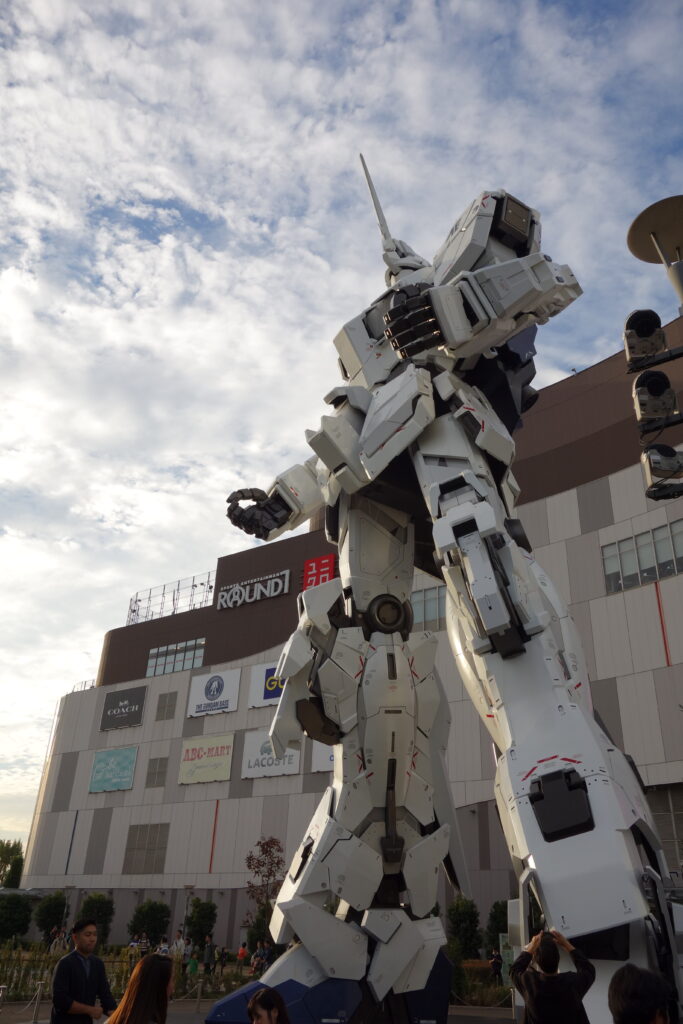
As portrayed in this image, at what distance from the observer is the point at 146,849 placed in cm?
3238

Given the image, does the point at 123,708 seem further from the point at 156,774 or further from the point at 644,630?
the point at 644,630

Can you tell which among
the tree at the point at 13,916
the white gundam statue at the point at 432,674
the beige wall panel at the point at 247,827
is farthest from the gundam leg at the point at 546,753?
the tree at the point at 13,916

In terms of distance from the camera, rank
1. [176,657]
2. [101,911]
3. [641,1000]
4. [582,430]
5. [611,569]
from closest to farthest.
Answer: [641,1000] < [611,569] < [582,430] < [101,911] < [176,657]

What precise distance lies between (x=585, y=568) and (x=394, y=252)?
17.4 meters

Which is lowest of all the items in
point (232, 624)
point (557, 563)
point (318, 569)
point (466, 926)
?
point (466, 926)

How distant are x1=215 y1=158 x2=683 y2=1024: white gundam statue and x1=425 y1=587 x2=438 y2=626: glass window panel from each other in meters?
18.5

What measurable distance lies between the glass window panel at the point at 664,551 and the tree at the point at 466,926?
1040 centimetres

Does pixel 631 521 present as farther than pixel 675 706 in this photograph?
Yes

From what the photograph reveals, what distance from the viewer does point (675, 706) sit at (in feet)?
65.7

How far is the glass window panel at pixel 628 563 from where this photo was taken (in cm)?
2195

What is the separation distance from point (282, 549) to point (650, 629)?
1694cm

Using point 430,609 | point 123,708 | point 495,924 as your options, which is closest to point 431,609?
point 430,609

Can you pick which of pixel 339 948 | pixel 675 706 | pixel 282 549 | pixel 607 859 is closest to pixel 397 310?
pixel 607 859

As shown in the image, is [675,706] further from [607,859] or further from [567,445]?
[607,859]
